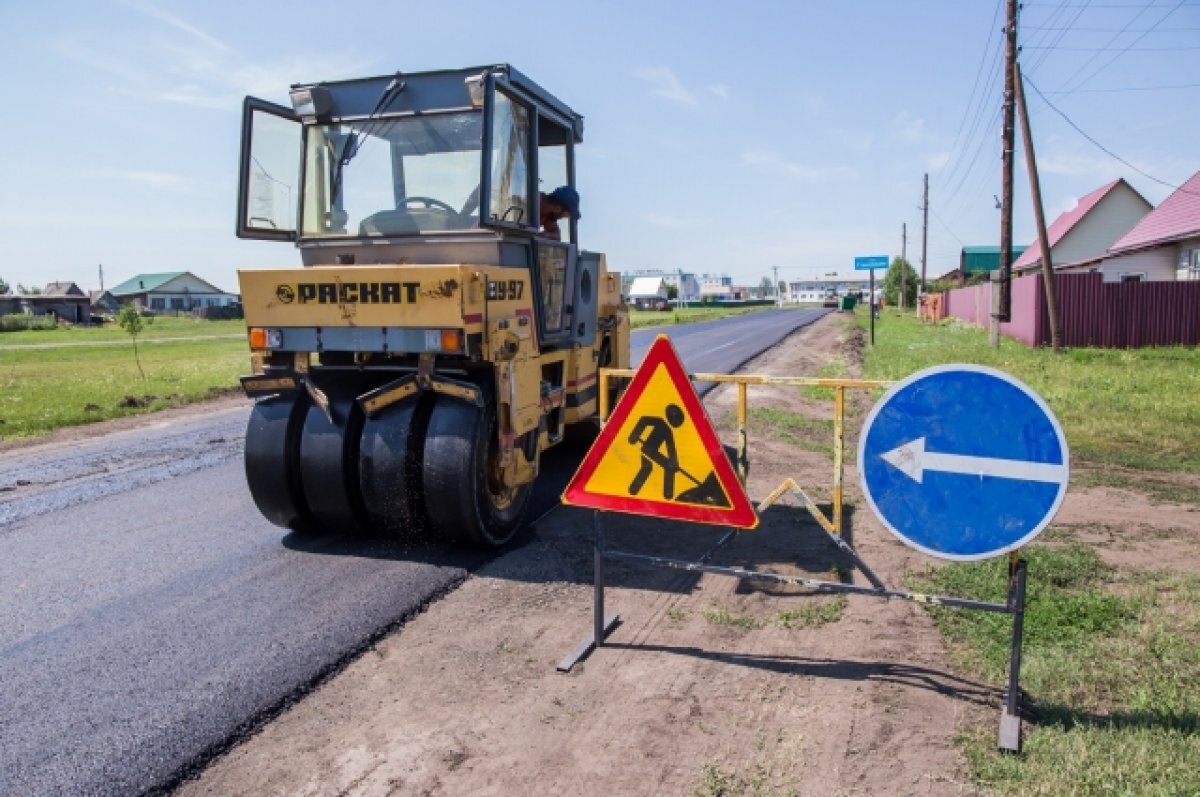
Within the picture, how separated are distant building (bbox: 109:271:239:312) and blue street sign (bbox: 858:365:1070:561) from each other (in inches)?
3875

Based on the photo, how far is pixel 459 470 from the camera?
5.01m

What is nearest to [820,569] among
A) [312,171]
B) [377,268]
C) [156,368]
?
[377,268]

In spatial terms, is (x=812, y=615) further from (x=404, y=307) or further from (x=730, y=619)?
(x=404, y=307)

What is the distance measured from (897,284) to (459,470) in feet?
A: 275

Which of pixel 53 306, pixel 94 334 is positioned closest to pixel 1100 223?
pixel 94 334

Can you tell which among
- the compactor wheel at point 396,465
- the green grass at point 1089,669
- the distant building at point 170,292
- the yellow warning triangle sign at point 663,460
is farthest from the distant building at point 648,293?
the yellow warning triangle sign at point 663,460

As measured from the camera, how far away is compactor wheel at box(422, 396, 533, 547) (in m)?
5.03

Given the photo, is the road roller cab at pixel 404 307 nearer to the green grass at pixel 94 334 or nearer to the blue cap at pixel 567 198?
the blue cap at pixel 567 198

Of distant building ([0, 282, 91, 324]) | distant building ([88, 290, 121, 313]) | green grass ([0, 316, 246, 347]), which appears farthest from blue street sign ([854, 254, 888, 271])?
distant building ([88, 290, 121, 313])

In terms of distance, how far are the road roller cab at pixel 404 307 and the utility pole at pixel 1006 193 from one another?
17709mm

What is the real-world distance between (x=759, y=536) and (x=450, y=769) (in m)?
3.35

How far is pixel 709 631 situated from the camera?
4.25 metres

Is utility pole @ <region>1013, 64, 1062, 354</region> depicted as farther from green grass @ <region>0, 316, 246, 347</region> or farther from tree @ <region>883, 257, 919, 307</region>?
tree @ <region>883, 257, 919, 307</region>

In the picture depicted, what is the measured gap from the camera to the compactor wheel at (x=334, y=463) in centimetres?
530
